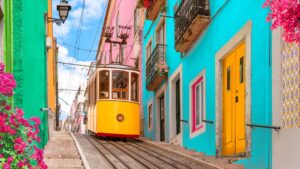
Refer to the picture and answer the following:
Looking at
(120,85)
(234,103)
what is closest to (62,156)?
(234,103)

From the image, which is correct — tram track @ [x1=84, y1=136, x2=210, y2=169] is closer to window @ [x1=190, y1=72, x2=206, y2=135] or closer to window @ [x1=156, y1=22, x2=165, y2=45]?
window @ [x1=190, y1=72, x2=206, y2=135]

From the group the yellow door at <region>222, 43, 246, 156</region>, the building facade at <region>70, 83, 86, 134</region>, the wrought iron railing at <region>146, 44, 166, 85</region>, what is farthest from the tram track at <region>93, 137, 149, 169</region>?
the building facade at <region>70, 83, 86, 134</region>

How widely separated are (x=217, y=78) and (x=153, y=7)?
7.75m

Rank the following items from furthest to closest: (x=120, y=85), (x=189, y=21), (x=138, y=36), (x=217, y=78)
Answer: (x=138, y=36) → (x=120, y=85) → (x=189, y=21) → (x=217, y=78)

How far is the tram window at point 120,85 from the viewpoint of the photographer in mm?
17703

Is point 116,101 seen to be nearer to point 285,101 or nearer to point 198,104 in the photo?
point 198,104

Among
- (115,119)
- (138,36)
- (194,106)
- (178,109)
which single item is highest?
(138,36)

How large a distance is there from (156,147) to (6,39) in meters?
8.73

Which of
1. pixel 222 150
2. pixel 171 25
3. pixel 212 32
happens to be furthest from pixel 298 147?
pixel 171 25

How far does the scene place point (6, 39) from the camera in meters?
6.88

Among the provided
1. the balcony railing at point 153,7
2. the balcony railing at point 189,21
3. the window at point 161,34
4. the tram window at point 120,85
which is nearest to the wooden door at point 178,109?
the tram window at point 120,85

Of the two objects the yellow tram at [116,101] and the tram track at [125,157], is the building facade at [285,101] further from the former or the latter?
the yellow tram at [116,101]

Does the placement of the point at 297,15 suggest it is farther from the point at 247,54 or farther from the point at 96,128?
the point at 96,128

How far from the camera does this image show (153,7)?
19.4m
